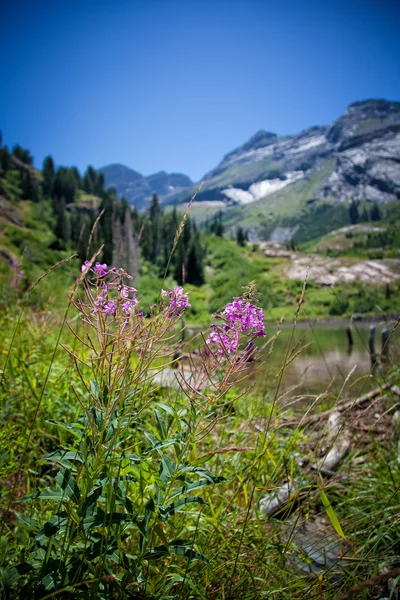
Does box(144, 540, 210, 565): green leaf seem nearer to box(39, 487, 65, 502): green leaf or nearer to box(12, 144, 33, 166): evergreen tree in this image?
box(39, 487, 65, 502): green leaf

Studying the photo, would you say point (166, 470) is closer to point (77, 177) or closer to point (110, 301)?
point (110, 301)

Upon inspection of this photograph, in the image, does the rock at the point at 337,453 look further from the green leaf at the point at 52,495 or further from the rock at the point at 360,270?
the rock at the point at 360,270

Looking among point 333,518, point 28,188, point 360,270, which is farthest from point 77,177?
point 333,518

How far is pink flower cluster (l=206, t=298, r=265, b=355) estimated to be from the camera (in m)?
1.60

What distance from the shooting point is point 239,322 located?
162cm

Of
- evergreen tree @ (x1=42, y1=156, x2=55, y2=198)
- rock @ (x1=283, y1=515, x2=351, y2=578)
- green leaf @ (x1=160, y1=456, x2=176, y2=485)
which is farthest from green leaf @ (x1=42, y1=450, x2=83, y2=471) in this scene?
evergreen tree @ (x1=42, y1=156, x2=55, y2=198)

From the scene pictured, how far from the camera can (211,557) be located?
1769 mm

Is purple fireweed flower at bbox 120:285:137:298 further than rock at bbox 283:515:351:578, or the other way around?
rock at bbox 283:515:351:578

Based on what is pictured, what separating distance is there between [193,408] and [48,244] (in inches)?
3259

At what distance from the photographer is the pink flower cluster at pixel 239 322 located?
63.1 inches

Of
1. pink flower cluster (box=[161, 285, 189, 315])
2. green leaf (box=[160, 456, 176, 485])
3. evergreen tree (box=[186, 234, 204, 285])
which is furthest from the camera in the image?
evergreen tree (box=[186, 234, 204, 285])

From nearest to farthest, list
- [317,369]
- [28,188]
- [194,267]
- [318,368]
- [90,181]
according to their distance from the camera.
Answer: [317,369], [318,368], [194,267], [28,188], [90,181]

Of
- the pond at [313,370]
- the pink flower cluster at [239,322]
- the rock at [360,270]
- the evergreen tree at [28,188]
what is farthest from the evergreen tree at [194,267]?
the pink flower cluster at [239,322]

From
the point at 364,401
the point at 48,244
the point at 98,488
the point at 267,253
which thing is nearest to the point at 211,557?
the point at 98,488
